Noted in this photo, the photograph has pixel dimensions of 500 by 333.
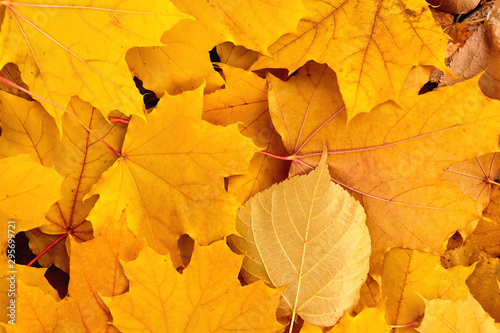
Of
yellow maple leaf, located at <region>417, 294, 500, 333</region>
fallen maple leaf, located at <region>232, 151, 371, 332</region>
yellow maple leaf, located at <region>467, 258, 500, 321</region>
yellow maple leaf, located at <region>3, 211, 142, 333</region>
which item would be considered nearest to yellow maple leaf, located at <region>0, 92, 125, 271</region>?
yellow maple leaf, located at <region>3, 211, 142, 333</region>

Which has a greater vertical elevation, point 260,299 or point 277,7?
point 277,7

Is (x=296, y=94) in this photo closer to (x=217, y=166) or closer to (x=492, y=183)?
(x=217, y=166)

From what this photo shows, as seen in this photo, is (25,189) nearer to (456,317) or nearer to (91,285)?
(91,285)

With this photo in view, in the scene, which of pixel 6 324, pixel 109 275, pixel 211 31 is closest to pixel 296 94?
pixel 211 31

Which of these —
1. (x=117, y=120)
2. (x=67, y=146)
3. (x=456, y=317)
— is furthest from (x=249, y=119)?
(x=456, y=317)

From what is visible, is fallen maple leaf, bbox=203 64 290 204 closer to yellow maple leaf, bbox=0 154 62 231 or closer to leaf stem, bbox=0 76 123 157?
leaf stem, bbox=0 76 123 157

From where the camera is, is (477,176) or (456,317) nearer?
(456,317)
